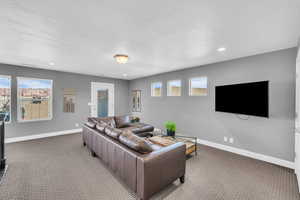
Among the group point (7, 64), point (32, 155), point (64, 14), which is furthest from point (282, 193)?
point (7, 64)

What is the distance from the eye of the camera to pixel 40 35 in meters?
2.12

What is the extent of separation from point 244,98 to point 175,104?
7.45 ft

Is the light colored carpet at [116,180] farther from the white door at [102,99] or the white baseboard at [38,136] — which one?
the white door at [102,99]

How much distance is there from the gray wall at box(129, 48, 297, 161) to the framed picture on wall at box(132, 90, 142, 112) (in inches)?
86.0

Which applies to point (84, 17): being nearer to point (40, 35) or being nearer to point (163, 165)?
point (40, 35)

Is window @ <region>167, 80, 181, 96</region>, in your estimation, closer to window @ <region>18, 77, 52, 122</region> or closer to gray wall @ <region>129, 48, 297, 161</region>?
gray wall @ <region>129, 48, 297, 161</region>

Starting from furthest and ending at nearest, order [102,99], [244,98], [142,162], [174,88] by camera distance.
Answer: [102,99]
[174,88]
[244,98]
[142,162]

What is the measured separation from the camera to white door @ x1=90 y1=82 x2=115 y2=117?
5.76 meters

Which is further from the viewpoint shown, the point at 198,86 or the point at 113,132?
the point at 198,86

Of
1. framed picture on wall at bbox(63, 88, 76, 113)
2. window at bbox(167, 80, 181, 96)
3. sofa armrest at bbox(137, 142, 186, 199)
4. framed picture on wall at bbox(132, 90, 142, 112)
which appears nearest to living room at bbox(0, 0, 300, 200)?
sofa armrest at bbox(137, 142, 186, 199)

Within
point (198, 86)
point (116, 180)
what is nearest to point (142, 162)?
point (116, 180)

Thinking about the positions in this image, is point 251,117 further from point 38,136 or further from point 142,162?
point 38,136

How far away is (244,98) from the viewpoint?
2873mm

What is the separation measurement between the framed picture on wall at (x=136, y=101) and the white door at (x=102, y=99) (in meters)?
1.07
